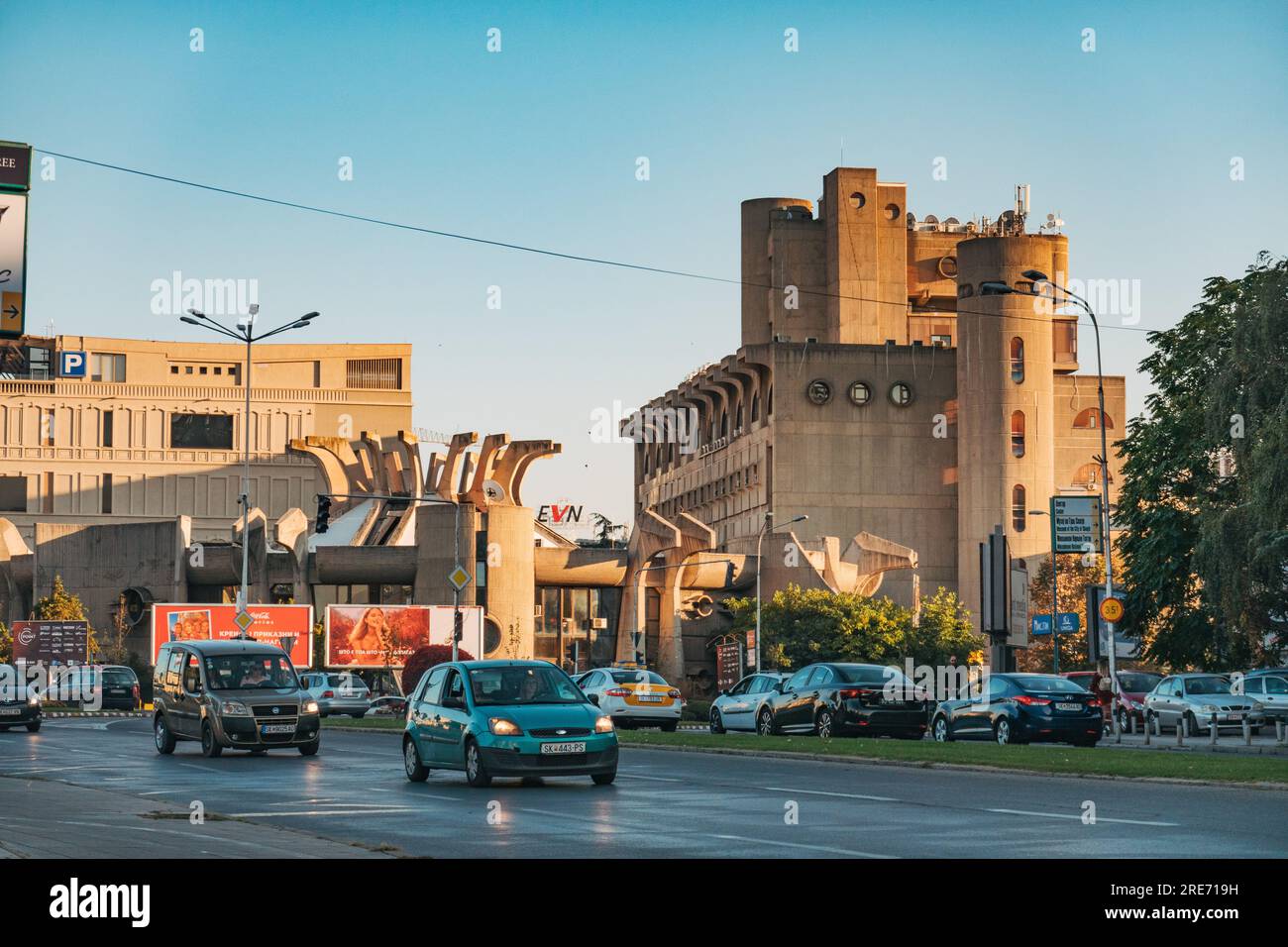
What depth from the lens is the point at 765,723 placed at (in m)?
36.4

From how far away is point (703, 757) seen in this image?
28.7m

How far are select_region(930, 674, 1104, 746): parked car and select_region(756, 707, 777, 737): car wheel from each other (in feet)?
14.4

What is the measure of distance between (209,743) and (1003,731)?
14.0 meters

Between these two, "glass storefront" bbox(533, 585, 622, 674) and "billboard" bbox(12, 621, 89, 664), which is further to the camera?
"glass storefront" bbox(533, 585, 622, 674)

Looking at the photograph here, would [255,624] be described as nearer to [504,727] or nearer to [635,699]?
[635,699]

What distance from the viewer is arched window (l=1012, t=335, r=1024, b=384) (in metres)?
118

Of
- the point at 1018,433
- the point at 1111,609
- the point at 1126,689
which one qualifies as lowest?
the point at 1126,689

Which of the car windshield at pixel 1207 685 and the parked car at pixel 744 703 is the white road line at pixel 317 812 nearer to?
the parked car at pixel 744 703

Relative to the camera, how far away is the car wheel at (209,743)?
2900cm

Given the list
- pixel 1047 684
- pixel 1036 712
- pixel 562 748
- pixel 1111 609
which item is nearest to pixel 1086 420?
pixel 1111 609

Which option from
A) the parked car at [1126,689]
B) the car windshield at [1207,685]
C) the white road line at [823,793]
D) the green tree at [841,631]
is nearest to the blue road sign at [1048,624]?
the parked car at [1126,689]

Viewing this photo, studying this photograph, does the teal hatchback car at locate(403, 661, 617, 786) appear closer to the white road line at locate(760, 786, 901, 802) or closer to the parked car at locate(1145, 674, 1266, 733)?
the white road line at locate(760, 786, 901, 802)

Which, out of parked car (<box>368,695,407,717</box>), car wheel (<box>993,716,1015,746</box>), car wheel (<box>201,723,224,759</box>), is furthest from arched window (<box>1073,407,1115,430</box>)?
car wheel (<box>201,723,224,759</box>)
